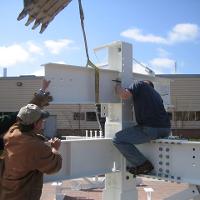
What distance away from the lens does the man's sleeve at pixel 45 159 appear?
406cm

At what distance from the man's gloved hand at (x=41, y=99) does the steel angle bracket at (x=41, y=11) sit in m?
Answer: 1.25

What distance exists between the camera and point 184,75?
3653 centimetres

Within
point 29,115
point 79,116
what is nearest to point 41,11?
point 29,115

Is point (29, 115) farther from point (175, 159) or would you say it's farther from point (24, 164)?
point (175, 159)

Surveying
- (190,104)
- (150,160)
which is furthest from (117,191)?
(190,104)

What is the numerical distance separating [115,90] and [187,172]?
1.42 metres

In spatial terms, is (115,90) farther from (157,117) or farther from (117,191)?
A: (117,191)

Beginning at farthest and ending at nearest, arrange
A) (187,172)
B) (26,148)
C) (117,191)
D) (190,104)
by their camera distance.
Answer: (190,104)
(117,191)
(187,172)
(26,148)

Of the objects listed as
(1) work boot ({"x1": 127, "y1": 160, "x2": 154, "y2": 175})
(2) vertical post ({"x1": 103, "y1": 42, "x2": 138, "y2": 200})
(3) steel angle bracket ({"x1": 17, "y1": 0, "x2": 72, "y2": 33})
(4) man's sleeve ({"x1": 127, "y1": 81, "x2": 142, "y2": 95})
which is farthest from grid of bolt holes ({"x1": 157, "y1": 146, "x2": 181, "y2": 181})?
(3) steel angle bracket ({"x1": 17, "y1": 0, "x2": 72, "y2": 33})

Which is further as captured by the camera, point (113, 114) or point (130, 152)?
point (113, 114)

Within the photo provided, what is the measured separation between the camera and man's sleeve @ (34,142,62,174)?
4062 millimetres

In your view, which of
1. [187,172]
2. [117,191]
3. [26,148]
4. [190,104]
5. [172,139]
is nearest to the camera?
[26,148]

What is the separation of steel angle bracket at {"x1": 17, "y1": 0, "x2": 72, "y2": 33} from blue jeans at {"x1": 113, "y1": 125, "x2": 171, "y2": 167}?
7.16ft

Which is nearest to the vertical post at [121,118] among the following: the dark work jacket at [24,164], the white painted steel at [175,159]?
the white painted steel at [175,159]
